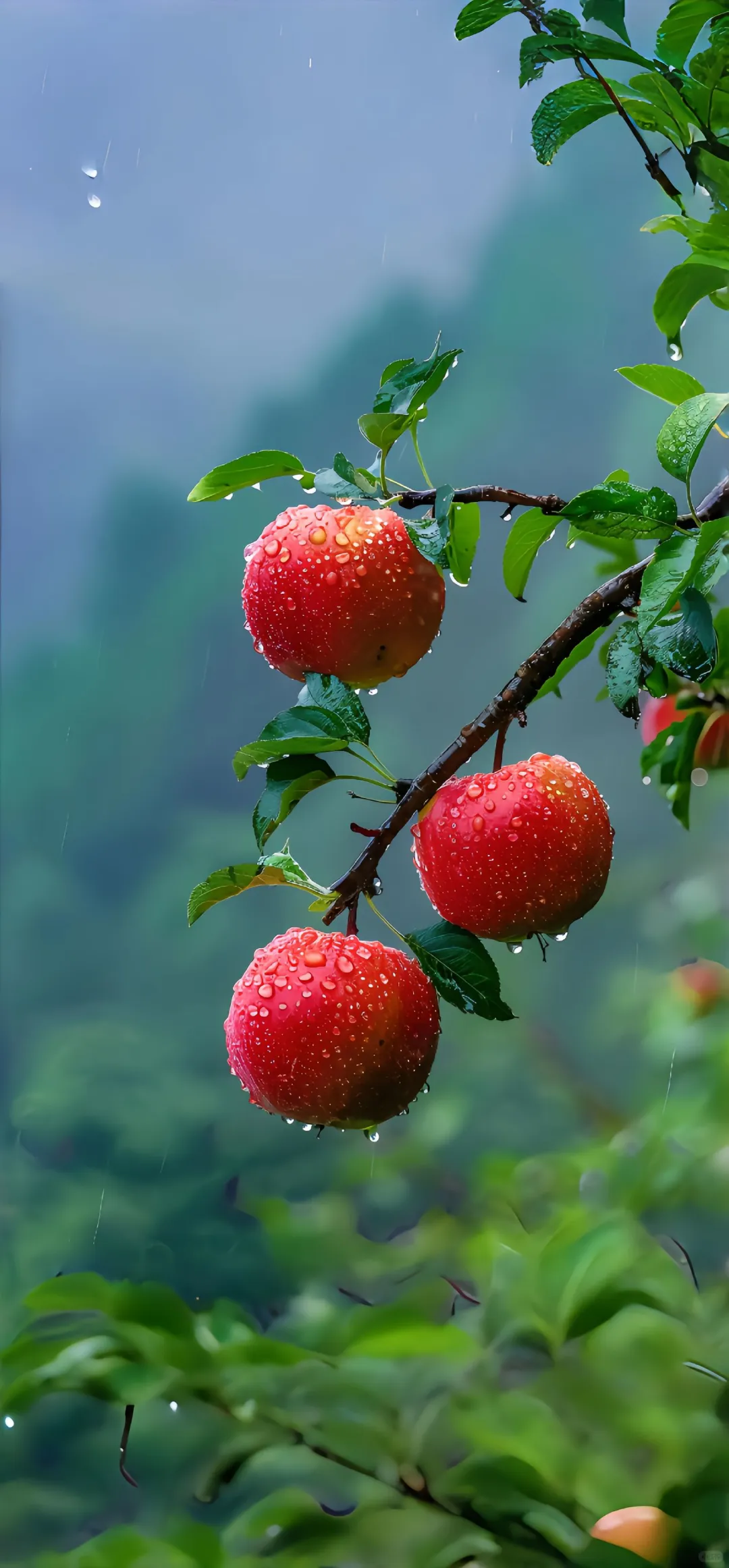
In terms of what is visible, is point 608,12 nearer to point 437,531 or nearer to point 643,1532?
point 437,531

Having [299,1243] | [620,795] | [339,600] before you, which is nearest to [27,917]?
[299,1243]

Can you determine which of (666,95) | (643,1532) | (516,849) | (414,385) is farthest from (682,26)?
(643,1532)

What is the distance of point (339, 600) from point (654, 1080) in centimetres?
96

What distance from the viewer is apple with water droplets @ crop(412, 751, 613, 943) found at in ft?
0.98

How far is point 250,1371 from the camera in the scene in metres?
0.62

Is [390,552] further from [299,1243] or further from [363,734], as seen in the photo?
[299,1243]

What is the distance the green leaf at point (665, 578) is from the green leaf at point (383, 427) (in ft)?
0.27

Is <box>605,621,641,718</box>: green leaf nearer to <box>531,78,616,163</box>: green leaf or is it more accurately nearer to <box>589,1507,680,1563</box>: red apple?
<box>531,78,616,163</box>: green leaf

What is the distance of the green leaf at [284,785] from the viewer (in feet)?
0.93

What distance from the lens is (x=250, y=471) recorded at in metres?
0.32

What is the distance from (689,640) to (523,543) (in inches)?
4.5

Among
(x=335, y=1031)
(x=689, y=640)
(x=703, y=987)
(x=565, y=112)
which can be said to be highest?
(x=565, y=112)

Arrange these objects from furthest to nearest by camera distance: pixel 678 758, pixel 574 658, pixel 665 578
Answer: pixel 678 758 → pixel 574 658 → pixel 665 578

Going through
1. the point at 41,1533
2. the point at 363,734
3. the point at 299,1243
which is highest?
the point at 363,734
